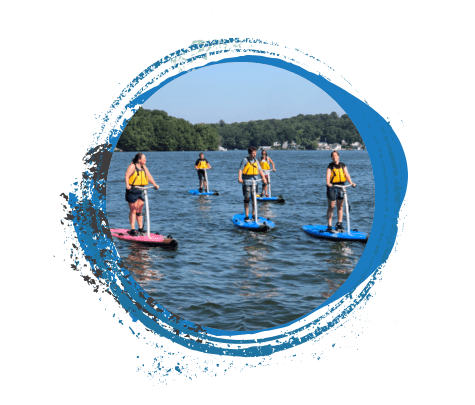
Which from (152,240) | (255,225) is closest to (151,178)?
(152,240)

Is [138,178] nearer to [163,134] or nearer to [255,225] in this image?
[255,225]

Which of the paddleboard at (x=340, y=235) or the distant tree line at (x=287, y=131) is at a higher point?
the distant tree line at (x=287, y=131)

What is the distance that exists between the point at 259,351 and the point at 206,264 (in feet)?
17.7

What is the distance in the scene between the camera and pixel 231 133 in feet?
440

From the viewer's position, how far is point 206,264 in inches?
417

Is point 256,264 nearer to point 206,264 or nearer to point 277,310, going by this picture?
point 206,264

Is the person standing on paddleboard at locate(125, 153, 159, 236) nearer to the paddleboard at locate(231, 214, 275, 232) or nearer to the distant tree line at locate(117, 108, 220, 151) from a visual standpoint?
the paddleboard at locate(231, 214, 275, 232)

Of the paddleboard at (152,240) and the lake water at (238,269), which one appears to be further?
the paddleboard at (152,240)

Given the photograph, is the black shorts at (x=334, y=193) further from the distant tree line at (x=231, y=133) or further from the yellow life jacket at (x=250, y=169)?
the distant tree line at (x=231, y=133)

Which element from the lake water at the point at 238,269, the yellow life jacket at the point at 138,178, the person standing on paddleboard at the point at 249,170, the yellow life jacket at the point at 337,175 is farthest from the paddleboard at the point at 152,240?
the yellow life jacket at the point at 337,175

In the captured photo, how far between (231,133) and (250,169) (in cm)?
12248

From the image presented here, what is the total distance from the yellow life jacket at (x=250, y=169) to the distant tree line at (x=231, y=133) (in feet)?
303

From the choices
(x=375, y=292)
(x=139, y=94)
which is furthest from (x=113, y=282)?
(x=375, y=292)

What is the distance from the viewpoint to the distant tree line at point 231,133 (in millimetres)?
107500
